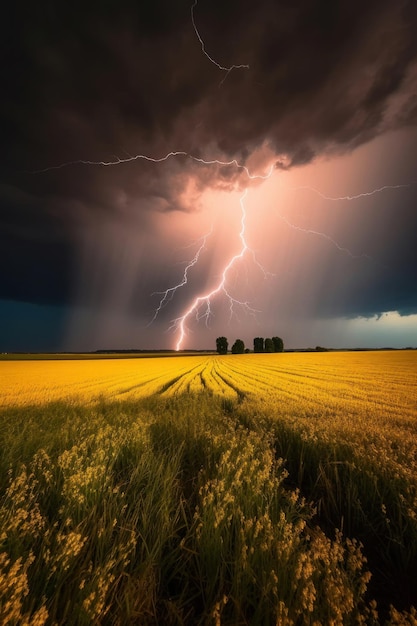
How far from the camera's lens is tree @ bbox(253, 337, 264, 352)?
103375mm

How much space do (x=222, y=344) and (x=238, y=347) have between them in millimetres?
6835

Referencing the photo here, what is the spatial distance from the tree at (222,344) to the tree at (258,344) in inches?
409

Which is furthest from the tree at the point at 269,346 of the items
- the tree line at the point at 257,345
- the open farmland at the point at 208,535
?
the open farmland at the point at 208,535

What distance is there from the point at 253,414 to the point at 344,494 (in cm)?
391

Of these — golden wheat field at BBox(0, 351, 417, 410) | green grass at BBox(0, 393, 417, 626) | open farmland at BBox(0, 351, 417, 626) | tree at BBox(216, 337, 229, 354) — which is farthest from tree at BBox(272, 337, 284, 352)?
green grass at BBox(0, 393, 417, 626)

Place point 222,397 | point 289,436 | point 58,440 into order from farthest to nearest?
point 222,397, point 289,436, point 58,440

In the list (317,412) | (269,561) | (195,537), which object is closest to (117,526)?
(195,537)

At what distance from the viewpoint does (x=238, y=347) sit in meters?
101

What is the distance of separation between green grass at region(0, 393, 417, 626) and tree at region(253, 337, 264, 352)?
100693 millimetres

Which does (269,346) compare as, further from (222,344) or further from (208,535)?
(208,535)

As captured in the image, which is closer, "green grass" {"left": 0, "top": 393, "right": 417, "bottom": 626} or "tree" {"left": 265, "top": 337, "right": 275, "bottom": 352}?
"green grass" {"left": 0, "top": 393, "right": 417, "bottom": 626}

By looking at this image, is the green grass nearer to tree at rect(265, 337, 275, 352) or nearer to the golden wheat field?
the golden wheat field

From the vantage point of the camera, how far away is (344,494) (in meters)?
3.56

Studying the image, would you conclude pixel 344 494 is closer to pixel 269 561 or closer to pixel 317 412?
pixel 269 561
